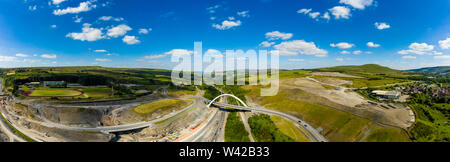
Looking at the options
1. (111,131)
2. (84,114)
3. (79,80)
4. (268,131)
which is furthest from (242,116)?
(79,80)

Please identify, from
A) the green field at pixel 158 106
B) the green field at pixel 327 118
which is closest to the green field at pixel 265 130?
the green field at pixel 327 118

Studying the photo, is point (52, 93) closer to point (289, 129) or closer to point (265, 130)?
point (265, 130)

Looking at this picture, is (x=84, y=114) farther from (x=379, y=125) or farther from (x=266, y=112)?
(x=379, y=125)

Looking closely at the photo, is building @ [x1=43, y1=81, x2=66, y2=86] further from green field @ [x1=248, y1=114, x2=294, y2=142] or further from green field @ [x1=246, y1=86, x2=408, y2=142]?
green field @ [x1=246, y1=86, x2=408, y2=142]

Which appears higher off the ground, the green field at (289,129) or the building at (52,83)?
the building at (52,83)

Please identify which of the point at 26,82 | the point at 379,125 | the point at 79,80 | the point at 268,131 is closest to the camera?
the point at 379,125

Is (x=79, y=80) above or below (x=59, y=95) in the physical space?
above

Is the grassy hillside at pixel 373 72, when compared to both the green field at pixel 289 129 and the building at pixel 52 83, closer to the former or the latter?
the green field at pixel 289 129

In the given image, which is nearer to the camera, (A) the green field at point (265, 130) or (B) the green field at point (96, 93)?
(A) the green field at point (265, 130)

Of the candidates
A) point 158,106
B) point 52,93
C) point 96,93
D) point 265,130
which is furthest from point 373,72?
point 52,93
